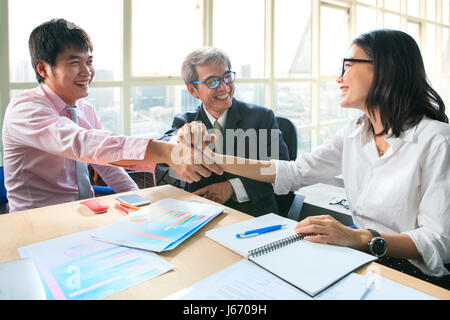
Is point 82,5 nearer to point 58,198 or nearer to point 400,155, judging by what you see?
point 58,198

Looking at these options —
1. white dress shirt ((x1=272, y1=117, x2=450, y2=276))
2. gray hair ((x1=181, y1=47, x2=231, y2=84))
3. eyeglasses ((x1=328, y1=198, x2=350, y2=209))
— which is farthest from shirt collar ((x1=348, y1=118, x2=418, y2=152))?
eyeglasses ((x1=328, y1=198, x2=350, y2=209))

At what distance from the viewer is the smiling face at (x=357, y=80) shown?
4.50ft

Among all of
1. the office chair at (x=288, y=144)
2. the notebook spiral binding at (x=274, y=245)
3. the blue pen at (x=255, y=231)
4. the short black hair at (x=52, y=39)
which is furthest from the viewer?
the office chair at (x=288, y=144)

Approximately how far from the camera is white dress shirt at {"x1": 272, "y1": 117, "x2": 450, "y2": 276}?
1101 millimetres

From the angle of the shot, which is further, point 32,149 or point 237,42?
point 237,42

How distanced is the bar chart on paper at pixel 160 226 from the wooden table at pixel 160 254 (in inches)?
1.1

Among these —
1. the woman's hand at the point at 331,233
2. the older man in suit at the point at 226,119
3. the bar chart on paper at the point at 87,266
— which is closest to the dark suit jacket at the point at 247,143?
the older man in suit at the point at 226,119

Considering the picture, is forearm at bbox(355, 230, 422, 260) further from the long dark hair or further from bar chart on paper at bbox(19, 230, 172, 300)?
bar chart on paper at bbox(19, 230, 172, 300)

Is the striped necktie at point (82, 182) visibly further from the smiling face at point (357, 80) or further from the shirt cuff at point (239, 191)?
the smiling face at point (357, 80)

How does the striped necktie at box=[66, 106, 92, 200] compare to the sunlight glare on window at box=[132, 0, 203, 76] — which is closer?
the striped necktie at box=[66, 106, 92, 200]

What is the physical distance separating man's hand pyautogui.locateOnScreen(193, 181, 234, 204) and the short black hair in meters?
0.92
